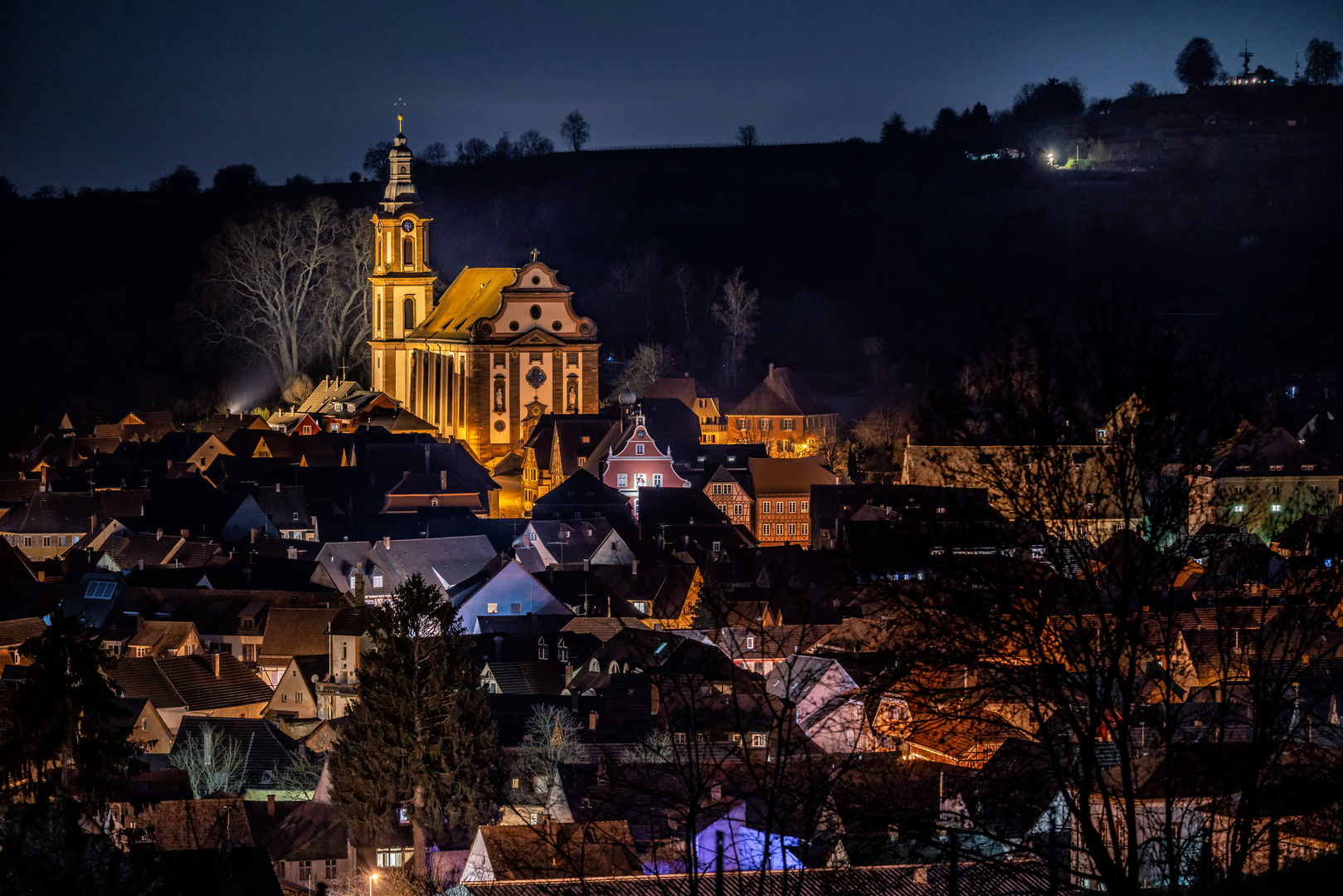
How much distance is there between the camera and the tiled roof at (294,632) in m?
33.1

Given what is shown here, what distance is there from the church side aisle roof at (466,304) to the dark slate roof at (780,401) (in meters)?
8.15

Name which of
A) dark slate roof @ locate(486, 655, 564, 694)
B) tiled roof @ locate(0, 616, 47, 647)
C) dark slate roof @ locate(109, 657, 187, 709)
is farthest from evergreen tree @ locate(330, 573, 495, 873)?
tiled roof @ locate(0, 616, 47, 647)

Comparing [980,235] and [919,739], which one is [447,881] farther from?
[980,235]

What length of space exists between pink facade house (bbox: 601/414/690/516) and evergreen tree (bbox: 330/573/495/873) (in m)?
26.1

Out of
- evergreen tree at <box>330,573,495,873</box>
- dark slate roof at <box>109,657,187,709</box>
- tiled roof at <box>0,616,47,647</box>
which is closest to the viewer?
evergreen tree at <box>330,573,495,873</box>

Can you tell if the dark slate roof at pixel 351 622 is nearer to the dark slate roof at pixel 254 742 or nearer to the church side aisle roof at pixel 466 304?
the dark slate roof at pixel 254 742

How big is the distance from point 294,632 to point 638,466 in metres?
17.8

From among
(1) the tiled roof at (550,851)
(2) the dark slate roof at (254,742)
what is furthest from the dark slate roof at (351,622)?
(1) the tiled roof at (550,851)

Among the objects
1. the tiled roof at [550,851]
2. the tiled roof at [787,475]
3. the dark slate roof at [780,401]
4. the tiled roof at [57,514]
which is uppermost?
the dark slate roof at [780,401]

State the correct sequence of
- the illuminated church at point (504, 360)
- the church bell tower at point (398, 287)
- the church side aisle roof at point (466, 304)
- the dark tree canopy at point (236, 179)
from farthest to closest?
the dark tree canopy at point (236, 179) → the church bell tower at point (398, 287) → the church side aisle roof at point (466, 304) → the illuminated church at point (504, 360)

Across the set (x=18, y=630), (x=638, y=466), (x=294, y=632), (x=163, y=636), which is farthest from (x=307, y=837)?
(x=638, y=466)

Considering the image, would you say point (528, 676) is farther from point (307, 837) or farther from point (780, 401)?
point (780, 401)

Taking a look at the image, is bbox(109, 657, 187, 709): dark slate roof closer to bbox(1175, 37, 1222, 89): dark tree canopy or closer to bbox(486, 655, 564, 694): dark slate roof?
bbox(486, 655, 564, 694): dark slate roof

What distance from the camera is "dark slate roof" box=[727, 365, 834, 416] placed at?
Result: 59875 millimetres
